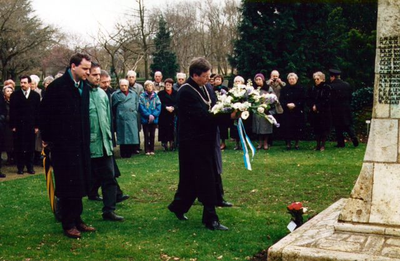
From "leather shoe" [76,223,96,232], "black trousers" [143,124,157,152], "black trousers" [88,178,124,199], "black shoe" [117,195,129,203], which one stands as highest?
"black trousers" [143,124,157,152]

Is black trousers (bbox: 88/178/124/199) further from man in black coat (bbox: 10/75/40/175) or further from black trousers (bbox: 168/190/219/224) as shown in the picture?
man in black coat (bbox: 10/75/40/175)

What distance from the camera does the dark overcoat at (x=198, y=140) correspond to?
24.9 ft

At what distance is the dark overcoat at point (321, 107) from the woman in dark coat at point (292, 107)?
47 cm

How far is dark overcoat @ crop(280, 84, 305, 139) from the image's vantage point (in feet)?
52.9

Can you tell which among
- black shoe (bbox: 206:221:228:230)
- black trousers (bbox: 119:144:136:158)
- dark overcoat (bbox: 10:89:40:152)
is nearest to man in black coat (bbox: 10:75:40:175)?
dark overcoat (bbox: 10:89:40:152)

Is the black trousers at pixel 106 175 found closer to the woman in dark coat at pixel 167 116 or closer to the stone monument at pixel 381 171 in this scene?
the stone monument at pixel 381 171

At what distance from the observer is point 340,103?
1633 cm

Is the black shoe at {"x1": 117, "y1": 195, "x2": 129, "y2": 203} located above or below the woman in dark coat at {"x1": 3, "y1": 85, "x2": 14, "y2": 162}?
below

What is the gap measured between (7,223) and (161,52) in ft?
139

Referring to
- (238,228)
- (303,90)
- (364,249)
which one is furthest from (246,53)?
(364,249)

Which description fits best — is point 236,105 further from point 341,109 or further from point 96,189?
point 341,109

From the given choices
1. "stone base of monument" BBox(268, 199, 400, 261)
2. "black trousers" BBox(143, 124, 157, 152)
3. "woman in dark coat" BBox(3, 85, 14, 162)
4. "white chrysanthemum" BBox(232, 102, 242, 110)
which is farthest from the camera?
"black trousers" BBox(143, 124, 157, 152)

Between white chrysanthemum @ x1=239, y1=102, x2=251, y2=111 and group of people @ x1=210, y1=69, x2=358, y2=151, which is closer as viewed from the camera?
white chrysanthemum @ x1=239, y1=102, x2=251, y2=111

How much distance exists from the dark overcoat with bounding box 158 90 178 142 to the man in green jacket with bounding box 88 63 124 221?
853 centimetres
